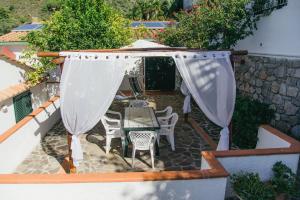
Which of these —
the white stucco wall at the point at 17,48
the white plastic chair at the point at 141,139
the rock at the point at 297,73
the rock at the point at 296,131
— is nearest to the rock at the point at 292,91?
the rock at the point at 297,73

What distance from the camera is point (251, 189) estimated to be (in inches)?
217

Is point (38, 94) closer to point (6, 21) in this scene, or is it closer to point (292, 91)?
point (292, 91)

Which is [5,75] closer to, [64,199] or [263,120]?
[64,199]

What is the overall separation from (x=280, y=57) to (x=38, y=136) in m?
8.07

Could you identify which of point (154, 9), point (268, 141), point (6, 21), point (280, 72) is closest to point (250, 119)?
point (268, 141)

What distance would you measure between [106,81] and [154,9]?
2357 centimetres

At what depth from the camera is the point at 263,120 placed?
8.20 metres

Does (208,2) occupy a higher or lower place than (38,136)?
higher

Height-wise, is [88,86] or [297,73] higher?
[297,73]

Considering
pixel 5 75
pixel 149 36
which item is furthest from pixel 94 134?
pixel 149 36

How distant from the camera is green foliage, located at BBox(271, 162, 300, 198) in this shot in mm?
5871

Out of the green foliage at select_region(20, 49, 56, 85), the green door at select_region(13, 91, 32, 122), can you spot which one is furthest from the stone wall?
the green door at select_region(13, 91, 32, 122)

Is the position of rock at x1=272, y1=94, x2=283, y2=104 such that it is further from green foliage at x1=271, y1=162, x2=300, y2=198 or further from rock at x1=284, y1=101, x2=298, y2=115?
green foliage at x1=271, y1=162, x2=300, y2=198

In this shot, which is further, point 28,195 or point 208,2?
point 208,2
